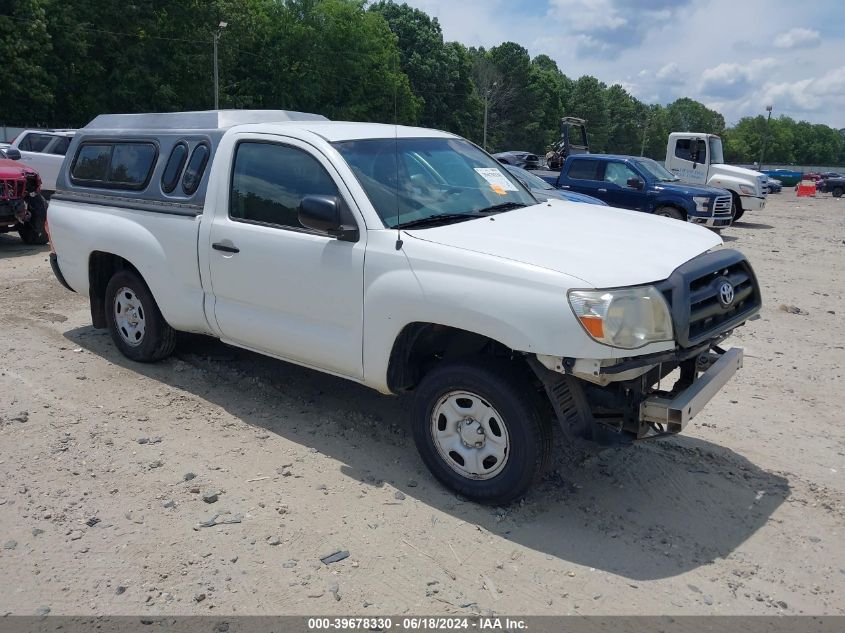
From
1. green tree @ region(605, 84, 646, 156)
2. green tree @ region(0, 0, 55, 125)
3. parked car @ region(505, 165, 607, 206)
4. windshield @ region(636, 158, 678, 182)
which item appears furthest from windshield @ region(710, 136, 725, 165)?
green tree @ region(605, 84, 646, 156)

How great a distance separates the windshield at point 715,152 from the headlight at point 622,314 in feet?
64.2

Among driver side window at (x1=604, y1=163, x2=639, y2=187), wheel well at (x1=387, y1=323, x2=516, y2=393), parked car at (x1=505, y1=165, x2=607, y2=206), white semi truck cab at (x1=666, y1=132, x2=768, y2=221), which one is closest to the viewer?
wheel well at (x1=387, y1=323, x2=516, y2=393)

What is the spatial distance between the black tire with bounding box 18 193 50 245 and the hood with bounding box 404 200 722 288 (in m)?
9.76

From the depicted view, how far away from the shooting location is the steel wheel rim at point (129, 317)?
6.00 meters

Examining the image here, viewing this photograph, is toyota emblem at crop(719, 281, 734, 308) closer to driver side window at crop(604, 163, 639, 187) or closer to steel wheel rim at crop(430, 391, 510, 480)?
steel wheel rim at crop(430, 391, 510, 480)

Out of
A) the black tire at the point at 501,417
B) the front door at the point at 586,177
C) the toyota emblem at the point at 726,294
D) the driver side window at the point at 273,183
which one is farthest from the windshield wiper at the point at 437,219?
the front door at the point at 586,177

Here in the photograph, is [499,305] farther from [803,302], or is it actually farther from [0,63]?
[0,63]

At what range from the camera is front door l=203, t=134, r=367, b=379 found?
14.3 feet

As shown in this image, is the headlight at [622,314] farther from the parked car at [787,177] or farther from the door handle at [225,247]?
the parked car at [787,177]

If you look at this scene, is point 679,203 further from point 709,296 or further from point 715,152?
point 709,296

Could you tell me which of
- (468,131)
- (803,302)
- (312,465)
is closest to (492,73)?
(468,131)

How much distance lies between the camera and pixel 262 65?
52625 millimetres

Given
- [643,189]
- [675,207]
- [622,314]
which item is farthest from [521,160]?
[622,314]

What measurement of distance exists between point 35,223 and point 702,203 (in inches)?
494
